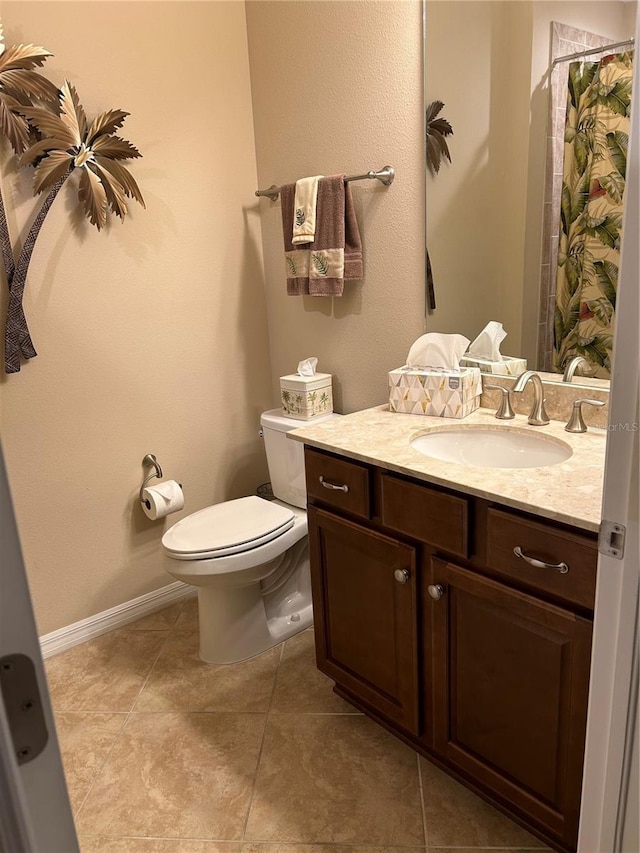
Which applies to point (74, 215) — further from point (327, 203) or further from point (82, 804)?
point (82, 804)

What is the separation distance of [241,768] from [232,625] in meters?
0.52

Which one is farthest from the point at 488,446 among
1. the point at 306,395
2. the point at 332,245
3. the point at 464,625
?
the point at 332,245

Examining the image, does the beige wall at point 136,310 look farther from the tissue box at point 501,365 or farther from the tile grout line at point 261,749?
the tissue box at point 501,365

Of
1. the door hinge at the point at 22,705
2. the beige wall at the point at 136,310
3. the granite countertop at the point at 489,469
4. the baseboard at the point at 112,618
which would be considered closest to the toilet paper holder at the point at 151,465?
the beige wall at the point at 136,310

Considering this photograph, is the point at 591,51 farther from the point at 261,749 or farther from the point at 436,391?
the point at 261,749

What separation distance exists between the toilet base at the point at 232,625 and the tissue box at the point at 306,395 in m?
0.66

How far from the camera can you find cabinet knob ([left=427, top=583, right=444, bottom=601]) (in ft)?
4.92

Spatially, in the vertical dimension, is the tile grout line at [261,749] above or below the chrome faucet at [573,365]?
below

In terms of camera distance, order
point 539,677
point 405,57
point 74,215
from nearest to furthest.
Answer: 1. point 539,677
2. point 405,57
3. point 74,215

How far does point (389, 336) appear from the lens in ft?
7.35

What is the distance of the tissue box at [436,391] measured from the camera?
1857mm

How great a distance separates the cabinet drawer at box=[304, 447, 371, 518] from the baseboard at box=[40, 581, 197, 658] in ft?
3.67

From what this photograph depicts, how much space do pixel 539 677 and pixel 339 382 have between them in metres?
1.39

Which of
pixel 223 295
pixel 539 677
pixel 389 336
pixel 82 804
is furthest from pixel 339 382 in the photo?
pixel 82 804
